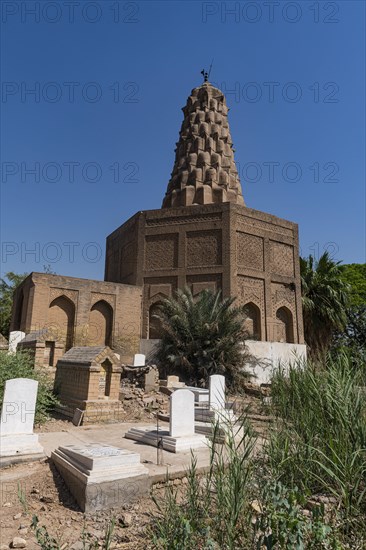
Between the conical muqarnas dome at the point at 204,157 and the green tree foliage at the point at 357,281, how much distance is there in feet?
40.4

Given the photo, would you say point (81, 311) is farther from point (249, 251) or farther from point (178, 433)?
point (178, 433)

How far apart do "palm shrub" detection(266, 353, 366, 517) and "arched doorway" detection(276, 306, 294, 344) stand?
60.5 feet

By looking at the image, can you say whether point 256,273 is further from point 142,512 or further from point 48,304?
point 142,512

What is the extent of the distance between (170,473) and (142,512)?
830mm

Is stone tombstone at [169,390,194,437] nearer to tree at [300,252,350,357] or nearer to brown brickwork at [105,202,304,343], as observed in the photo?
brown brickwork at [105,202,304,343]

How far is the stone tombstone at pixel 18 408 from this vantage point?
6.34 metres

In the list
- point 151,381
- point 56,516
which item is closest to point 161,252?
point 151,381

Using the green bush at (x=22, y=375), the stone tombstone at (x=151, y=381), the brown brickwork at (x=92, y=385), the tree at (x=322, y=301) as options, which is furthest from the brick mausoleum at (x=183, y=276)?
the green bush at (x=22, y=375)

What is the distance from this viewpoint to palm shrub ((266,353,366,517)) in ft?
12.0

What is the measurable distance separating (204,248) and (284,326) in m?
6.93

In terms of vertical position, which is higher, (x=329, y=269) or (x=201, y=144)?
(x=201, y=144)

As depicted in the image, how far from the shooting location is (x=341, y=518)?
3.22 metres

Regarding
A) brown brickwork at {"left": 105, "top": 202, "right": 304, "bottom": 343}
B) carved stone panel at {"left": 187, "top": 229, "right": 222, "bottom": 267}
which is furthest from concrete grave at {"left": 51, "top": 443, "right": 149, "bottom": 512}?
carved stone panel at {"left": 187, "top": 229, "right": 222, "bottom": 267}

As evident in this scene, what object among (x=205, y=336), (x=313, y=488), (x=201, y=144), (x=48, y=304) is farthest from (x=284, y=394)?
(x=201, y=144)
